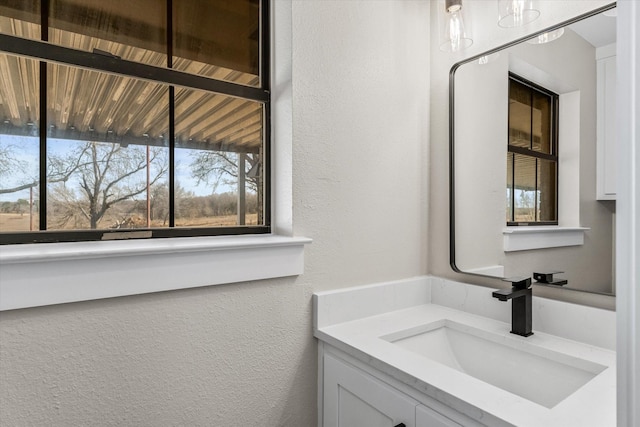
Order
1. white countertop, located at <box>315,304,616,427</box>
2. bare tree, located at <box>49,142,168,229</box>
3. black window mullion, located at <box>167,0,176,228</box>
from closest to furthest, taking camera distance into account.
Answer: white countertop, located at <box>315,304,616,427</box>, bare tree, located at <box>49,142,168,229</box>, black window mullion, located at <box>167,0,176,228</box>

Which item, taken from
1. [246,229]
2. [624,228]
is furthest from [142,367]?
[624,228]

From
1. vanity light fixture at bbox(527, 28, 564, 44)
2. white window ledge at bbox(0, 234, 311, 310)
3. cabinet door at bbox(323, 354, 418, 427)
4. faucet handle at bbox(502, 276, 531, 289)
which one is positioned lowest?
cabinet door at bbox(323, 354, 418, 427)

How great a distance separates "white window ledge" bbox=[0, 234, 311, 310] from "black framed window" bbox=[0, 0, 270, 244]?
85 millimetres

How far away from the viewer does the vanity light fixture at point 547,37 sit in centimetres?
106

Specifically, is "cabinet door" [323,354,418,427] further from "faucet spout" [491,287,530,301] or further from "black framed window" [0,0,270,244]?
"black framed window" [0,0,270,244]

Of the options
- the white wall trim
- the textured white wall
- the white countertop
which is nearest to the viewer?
the white wall trim

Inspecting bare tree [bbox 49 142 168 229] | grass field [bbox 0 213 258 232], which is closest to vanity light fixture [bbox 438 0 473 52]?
grass field [bbox 0 213 258 232]

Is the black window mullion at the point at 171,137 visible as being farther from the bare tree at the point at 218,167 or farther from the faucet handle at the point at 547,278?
the faucet handle at the point at 547,278

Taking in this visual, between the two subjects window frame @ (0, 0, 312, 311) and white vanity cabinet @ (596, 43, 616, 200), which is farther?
white vanity cabinet @ (596, 43, 616, 200)

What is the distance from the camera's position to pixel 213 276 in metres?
0.95

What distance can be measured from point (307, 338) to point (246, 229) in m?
0.39

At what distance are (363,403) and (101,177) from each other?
913mm

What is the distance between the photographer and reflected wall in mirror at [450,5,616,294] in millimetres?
968

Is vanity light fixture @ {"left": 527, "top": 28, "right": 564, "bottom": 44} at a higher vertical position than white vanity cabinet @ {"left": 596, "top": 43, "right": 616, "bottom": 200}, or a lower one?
higher
